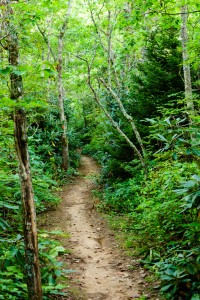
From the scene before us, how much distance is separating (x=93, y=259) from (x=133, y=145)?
468 centimetres

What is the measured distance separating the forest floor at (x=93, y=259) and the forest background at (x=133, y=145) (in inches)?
14.6

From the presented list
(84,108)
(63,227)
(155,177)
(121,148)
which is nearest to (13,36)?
(155,177)

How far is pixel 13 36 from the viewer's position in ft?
12.0

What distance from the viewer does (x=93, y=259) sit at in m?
6.93

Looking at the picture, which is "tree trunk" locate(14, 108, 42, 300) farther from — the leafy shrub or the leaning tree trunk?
the leafy shrub

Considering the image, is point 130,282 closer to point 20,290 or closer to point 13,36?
point 20,290

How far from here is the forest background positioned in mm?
3934

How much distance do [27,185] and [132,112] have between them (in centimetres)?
988

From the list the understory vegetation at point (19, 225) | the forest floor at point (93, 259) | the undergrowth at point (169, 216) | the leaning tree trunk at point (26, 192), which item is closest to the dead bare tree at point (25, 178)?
the leaning tree trunk at point (26, 192)

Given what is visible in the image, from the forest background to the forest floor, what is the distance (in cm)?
37

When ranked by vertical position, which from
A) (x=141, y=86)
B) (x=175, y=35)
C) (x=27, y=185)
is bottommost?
(x=27, y=185)

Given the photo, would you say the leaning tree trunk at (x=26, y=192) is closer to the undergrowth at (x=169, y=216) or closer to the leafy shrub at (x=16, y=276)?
the leafy shrub at (x=16, y=276)

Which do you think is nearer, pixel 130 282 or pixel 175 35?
pixel 130 282

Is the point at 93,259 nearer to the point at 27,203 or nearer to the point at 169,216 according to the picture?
the point at 169,216
